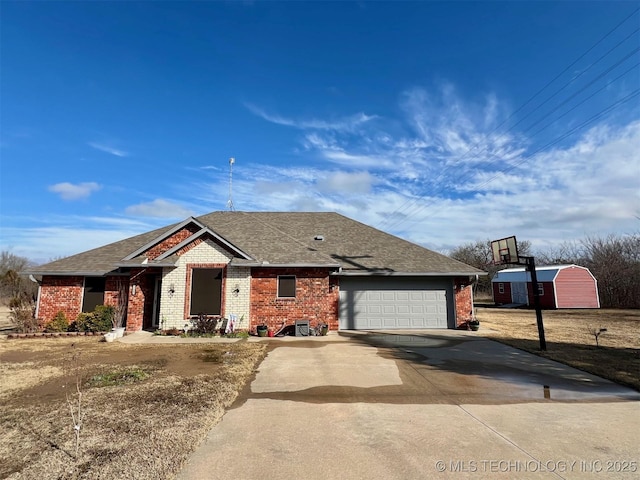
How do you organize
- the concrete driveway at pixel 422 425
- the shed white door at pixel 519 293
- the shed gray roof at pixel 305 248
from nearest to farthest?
1. the concrete driveway at pixel 422 425
2. the shed gray roof at pixel 305 248
3. the shed white door at pixel 519 293

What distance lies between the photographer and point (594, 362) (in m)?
9.10

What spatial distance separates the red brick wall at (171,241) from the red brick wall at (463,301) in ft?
40.0

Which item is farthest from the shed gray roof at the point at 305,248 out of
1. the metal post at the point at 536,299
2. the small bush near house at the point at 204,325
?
the metal post at the point at 536,299

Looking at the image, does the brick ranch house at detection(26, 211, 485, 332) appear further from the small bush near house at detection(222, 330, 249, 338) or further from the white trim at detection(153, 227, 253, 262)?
the small bush near house at detection(222, 330, 249, 338)

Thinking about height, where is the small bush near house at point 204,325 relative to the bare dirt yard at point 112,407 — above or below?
above

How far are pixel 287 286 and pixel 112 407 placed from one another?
9.06 metres

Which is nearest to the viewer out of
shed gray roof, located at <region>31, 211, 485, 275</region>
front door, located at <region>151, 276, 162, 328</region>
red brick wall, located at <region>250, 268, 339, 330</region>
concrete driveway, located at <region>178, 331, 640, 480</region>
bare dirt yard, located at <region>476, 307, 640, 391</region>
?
concrete driveway, located at <region>178, 331, 640, 480</region>

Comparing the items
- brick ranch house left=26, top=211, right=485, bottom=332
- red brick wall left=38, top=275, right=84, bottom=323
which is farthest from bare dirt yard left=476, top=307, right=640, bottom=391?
red brick wall left=38, top=275, right=84, bottom=323

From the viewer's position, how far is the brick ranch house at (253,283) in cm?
1363

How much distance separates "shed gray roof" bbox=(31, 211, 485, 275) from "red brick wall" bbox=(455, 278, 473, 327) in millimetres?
833

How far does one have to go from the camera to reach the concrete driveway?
376 centimetres

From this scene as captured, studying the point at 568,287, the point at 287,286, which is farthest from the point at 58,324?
the point at 568,287

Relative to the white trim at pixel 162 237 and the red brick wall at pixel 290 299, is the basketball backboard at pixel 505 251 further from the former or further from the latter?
the white trim at pixel 162 237

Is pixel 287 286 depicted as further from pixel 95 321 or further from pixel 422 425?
pixel 422 425
